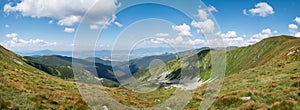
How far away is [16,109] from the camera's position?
1404 centimetres

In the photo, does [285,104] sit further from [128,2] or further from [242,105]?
[128,2]

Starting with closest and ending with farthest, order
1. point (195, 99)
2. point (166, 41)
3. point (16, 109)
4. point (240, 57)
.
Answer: point (16, 109) < point (195, 99) < point (166, 41) < point (240, 57)

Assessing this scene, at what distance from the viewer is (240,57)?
17675 centimetres

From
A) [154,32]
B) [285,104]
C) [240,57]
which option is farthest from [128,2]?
[240,57]

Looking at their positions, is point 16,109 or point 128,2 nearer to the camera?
point 16,109

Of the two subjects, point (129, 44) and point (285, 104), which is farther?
point (129, 44)

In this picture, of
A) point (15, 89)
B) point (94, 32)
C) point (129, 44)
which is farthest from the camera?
point (129, 44)

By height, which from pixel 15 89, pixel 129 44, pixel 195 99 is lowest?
pixel 195 99

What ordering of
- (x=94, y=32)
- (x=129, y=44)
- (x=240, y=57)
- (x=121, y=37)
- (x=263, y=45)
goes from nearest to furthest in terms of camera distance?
1. (x=94, y=32)
2. (x=121, y=37)
3. (x=129, y=44)
4. (x=263, y=45)
5. (x=240, y=57)

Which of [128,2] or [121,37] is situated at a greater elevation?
[128,2]

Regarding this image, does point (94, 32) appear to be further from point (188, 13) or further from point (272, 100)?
point (272, 100)

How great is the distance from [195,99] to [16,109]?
51.8 feet

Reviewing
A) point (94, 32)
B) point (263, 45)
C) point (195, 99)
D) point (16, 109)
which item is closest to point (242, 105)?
point (195, 99)

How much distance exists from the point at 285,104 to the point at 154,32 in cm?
1222
